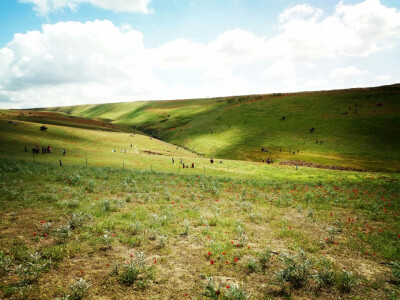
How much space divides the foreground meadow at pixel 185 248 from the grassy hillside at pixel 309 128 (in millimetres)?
52589

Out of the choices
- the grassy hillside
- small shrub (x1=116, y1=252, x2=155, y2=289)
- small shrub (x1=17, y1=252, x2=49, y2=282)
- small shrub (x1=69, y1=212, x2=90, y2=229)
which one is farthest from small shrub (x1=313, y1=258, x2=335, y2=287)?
the grassy hillside

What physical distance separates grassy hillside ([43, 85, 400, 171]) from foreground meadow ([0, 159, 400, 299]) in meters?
52.6

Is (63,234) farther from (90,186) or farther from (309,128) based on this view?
(309,128)

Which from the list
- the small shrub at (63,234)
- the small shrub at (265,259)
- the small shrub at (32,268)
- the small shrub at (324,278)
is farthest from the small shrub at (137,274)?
the small shrub at (324,278)

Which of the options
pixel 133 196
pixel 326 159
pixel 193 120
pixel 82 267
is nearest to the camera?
pixel 82 267

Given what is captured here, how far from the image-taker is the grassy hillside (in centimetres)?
6650

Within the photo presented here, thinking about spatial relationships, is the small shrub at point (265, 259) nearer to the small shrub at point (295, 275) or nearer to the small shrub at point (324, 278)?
the small shrub at point (295, 275)

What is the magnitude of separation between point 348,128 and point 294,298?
3641 inches

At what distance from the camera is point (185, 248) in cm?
1110

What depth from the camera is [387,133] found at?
2886 inches

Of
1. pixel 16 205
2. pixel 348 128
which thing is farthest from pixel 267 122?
pixel 16 205

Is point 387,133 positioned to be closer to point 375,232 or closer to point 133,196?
point 375,232

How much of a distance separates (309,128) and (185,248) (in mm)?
90588

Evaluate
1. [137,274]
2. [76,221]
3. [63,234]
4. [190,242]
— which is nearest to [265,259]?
[190,242]
